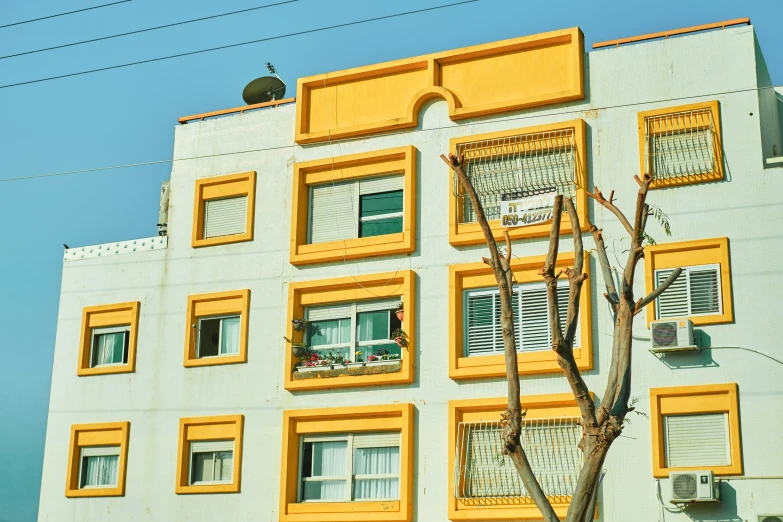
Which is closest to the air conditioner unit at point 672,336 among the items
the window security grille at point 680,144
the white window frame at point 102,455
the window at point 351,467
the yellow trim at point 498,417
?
the yellow trim at point 498,417

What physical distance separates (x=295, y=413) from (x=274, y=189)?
5155mm

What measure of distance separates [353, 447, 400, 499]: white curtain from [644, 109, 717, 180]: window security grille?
7.59 meters

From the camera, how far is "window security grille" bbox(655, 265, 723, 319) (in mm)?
20391

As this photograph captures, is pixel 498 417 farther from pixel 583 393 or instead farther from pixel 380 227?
pixel 583 393

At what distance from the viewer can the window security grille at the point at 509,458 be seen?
20.8 meters

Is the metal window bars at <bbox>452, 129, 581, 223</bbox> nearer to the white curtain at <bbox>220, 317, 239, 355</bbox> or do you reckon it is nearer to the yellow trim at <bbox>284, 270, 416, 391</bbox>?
the yellow trim at <bbox>284, 270, 416, 391</bbox>

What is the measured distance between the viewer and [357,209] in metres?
24.3

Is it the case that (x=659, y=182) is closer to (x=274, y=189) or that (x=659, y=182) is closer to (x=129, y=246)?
(x=274, y=189)

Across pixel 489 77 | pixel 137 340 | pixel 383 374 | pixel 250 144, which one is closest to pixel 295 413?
pixel 383 374

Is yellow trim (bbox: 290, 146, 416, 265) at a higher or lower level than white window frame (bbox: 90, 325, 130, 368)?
higher

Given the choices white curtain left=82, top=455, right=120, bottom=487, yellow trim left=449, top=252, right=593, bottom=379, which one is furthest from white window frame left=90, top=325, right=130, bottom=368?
yellow trim left=449, top=252, right=593, bottom=379

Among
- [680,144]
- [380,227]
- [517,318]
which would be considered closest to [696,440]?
[517,318]

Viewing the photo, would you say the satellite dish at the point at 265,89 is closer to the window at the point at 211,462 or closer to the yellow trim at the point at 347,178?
the yellow trim at the point at 347,178

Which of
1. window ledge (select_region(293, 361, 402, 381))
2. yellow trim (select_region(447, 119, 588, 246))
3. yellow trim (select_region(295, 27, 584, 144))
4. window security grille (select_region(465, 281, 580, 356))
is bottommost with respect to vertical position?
window ledge (select_region(293, 361, 402, 381))
